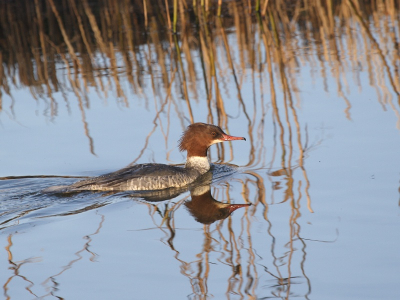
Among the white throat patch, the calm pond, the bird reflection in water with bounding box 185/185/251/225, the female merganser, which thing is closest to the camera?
the calm pond

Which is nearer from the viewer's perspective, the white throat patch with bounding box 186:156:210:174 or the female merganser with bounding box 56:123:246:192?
the female merganser with bounding box 56:123:246:192

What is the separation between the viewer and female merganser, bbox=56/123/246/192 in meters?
7.77

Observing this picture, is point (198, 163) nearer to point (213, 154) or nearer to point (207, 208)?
point (213, 154)

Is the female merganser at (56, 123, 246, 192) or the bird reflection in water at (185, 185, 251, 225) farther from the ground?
the female merganser at (56, 123, 246, 192)

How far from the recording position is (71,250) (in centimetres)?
570

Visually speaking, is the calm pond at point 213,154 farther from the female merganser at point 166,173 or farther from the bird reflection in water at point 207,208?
the female merganser at point 166,173

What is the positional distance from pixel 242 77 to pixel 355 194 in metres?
4.97

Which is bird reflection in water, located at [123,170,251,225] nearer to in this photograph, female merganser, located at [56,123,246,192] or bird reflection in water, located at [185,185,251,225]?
bird reflection in water, located at [185,185,251,225]

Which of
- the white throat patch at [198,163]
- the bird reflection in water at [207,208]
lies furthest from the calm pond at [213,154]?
the white throat patch at [198,163]

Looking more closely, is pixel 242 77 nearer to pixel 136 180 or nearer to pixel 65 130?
pixel 65 130

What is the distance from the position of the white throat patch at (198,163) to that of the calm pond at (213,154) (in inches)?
7.1

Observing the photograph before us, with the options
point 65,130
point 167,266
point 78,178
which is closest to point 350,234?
point 167,266

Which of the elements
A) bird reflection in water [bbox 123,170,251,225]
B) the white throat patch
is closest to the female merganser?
the white throat patch

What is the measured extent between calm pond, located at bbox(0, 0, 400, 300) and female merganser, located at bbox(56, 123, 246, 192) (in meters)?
0.20
